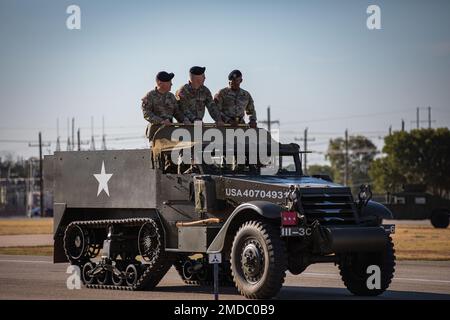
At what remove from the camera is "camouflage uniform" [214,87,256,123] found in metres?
20.3

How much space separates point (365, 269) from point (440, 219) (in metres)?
38.1

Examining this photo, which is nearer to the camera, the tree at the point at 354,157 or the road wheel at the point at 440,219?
the road wheel at the point at 440,219

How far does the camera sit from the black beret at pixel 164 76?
19984 millimetres

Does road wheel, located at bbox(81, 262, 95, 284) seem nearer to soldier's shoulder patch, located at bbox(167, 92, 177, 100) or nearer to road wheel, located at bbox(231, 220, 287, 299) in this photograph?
soldier's shoulder patch, located at bbox(167, 92, 177, 100)

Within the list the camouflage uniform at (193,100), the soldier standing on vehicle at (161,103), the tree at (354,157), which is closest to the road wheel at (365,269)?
the camouflage uniform at (193,100)

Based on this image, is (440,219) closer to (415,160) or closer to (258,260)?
(258,260)

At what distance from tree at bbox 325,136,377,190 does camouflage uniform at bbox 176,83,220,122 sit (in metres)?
132

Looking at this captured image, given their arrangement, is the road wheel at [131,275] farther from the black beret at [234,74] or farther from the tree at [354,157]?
the tree at [354,157]

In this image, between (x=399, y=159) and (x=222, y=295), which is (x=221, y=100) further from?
(x=399, y=159)

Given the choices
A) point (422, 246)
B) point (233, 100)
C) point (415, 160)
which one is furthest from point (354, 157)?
point (233, 100)

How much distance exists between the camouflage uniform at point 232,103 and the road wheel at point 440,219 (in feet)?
118

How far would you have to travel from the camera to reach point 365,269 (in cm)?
1800

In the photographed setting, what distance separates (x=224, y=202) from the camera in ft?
58.8

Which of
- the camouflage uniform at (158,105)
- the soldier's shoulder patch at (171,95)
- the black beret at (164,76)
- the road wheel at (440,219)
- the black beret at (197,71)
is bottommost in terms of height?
the road wheel at (440,219)
